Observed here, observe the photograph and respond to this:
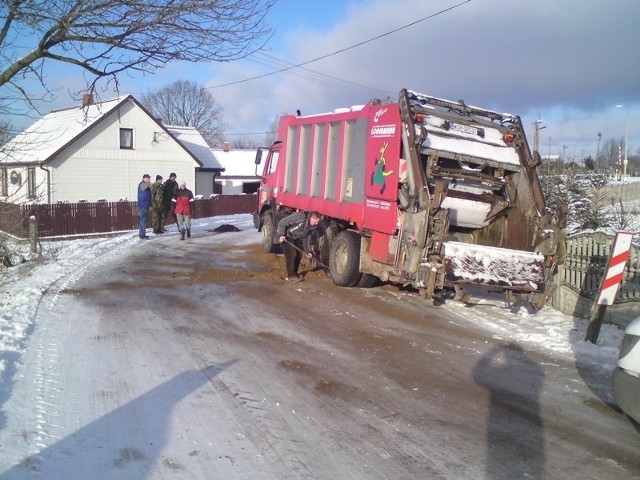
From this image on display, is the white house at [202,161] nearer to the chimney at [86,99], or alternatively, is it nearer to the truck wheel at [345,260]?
the truck wheel at [345,260]

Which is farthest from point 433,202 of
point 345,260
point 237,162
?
point 237,162

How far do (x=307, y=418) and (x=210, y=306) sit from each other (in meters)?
4.38

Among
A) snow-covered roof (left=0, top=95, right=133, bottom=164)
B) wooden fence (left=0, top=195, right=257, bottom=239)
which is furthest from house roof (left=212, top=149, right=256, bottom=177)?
wooden fence (left=0, top=195, right=257, bottom=239)

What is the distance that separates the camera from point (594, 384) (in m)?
6.17

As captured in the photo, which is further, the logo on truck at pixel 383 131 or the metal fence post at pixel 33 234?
the metal fence post at pixel 33 234

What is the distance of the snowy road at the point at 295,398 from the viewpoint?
4.15 metres

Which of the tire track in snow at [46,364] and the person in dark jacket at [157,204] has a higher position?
the person in dark jacket at [157,204]

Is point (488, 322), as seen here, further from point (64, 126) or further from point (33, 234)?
point (64, 126)

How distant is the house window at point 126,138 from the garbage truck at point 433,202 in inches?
1016

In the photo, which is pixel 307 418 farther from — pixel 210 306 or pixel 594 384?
pixel 210 306

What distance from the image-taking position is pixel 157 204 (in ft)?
63.3

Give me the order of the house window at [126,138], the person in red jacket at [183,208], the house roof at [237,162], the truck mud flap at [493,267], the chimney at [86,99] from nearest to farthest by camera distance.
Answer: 1. the truck mud flap at [493,267]
2. the chimney at [86,99]
3. the person in red jacket at [183,208]
4. the house window at [126,138]
5. the house roof at [237,162]

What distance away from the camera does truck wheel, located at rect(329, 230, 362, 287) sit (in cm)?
1036

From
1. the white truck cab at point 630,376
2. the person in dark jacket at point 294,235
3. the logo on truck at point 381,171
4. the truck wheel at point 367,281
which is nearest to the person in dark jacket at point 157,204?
the person in dark jacket at point 294,235
